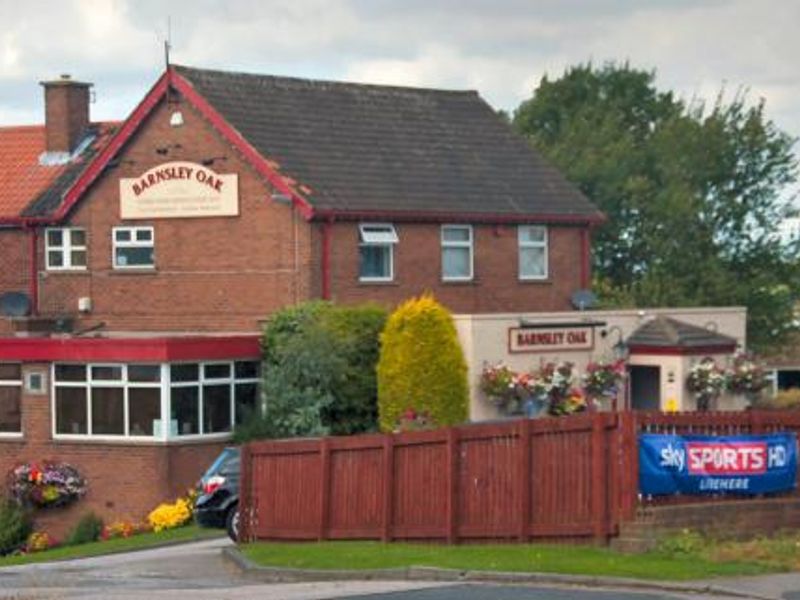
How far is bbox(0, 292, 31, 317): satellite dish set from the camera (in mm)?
50438

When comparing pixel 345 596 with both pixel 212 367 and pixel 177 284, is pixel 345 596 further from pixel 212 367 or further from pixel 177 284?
pixel 177 284

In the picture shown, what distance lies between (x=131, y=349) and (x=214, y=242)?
222 inches

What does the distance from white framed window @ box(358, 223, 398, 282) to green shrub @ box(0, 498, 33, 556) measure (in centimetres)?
898

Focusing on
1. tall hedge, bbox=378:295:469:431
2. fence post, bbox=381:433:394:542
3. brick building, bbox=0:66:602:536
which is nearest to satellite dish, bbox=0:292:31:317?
brick building, bbox=0:66:602:536

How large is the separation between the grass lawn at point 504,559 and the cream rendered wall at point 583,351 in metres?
14.0

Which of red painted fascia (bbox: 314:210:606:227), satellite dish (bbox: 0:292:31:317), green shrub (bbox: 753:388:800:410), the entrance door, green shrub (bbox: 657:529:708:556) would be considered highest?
red painted fascia (bbox: 314:210:606:227)

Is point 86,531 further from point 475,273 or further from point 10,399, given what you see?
point 475,273

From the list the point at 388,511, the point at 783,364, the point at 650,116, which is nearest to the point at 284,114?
the point at 388,511

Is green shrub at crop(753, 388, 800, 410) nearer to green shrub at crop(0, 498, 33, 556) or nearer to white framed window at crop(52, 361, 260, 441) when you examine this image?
white framed window at crop(52, 361, 260, 441)

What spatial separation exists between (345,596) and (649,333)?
2522 centimetres

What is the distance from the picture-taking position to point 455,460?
28.5 m

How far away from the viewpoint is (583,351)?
46625 mm

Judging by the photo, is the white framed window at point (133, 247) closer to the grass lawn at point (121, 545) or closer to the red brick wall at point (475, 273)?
the red brick wall at point (475, 273)

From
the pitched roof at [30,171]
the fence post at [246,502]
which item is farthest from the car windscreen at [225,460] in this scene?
the pitched roof at [30,171]
